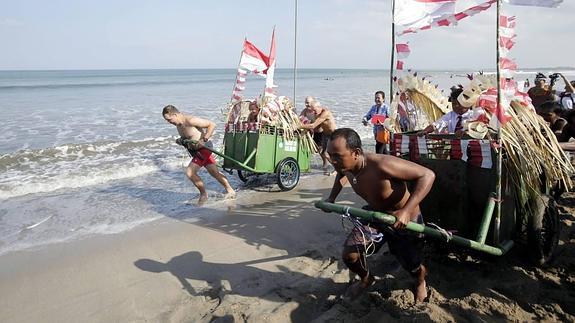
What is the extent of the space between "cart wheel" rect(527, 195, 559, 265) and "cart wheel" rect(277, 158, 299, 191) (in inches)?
161

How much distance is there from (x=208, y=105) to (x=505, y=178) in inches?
765

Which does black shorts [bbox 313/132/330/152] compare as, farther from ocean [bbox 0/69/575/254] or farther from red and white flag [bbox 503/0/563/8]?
red and white flag [bbox 503/0/563/8]

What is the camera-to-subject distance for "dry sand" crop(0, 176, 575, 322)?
3000 mm

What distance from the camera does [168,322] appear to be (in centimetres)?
324

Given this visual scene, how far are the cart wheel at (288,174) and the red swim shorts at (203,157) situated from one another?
3.83ft

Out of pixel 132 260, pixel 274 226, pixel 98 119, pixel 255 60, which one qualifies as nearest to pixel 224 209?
pixel 274 226

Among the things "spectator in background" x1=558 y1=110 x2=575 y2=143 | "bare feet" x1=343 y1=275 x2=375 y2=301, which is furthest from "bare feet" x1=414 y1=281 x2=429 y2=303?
"spectator in background" x1=558 y1=110 x2=575 y2=143

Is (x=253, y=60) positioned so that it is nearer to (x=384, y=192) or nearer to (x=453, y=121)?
(x=453, y=121)

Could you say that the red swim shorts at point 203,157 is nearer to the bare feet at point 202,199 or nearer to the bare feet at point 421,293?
the bare feet at point 202,199

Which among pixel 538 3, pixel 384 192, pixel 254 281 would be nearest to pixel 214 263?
pixel 254 281

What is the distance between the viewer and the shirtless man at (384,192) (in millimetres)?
2719

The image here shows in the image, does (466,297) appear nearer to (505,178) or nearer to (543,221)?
(505,178)

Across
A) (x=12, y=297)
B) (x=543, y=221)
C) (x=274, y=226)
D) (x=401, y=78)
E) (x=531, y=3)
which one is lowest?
(x=12, y=297)

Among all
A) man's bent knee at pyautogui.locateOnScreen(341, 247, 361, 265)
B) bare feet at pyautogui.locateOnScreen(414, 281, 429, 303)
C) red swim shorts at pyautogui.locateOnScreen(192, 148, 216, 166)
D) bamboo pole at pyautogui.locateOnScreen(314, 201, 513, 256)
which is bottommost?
bare feet at pyautogui.locateOnScreen(414, 281, 429, 303)
